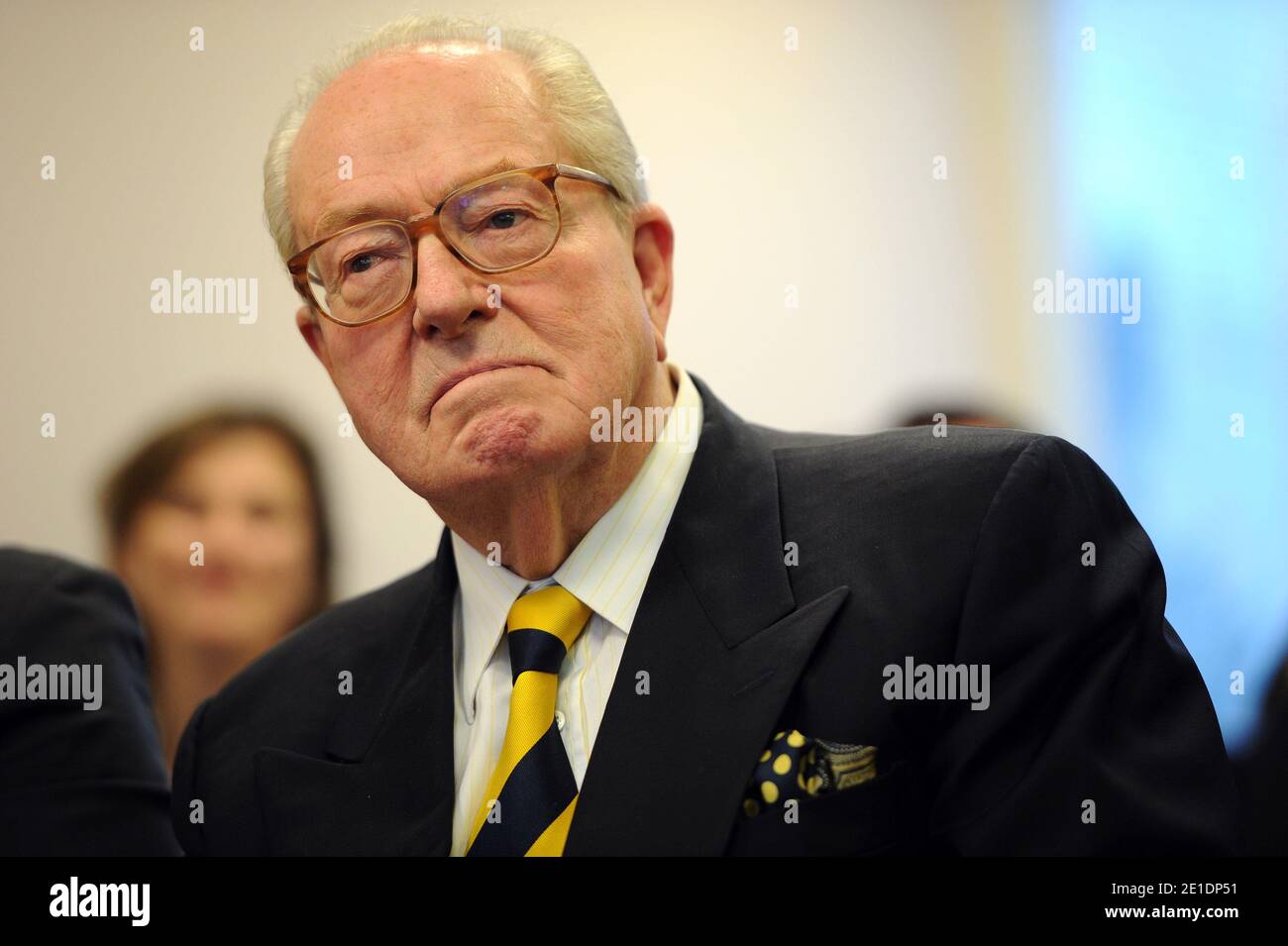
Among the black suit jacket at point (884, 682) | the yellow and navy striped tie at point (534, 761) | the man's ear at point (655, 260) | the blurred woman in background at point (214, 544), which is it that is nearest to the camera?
the black suit jacket at point (884, 682)

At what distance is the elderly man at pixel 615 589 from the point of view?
1366 millimetres

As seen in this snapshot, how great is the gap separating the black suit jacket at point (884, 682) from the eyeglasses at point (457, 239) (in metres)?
0.34

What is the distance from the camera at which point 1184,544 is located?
8.38 feet

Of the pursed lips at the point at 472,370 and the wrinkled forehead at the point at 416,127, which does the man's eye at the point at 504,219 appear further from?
the pursed lips at the point at 472,370

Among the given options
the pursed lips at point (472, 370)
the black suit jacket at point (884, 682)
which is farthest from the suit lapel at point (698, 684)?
the pursed lips at point (472, 370)

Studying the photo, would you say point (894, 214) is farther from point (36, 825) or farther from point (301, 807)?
point (36, 825)

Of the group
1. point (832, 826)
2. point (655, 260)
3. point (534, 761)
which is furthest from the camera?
point (655, 260)

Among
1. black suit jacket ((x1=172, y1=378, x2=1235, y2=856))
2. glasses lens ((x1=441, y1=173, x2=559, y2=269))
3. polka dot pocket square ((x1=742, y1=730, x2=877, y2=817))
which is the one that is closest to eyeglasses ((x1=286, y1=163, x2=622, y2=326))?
glasses lens ((x1=441, y1=173, x2=559, y2=269))

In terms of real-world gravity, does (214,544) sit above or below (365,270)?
below

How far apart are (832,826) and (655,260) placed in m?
0.79

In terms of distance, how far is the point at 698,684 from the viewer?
1.47 meters

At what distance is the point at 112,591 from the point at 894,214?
1721 mm

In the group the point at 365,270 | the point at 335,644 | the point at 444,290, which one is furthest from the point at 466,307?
the point at 335,644

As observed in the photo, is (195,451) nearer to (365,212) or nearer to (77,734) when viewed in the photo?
(77,734)
